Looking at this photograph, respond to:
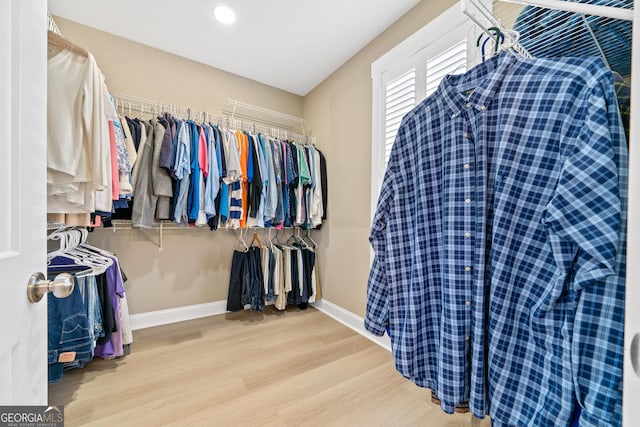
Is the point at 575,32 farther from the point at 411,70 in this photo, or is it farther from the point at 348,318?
the point at 348,318

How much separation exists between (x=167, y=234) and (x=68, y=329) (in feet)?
3.64

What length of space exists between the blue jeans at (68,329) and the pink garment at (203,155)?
3.62 feet

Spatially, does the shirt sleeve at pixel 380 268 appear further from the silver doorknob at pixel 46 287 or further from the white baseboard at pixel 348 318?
the white baseboard at pixel 348 318

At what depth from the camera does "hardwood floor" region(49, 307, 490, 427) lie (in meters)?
1.26

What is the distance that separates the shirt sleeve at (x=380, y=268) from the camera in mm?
941

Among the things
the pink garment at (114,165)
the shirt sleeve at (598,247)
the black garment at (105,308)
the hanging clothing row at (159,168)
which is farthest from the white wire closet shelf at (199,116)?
the shirt sleeve at (598,247)

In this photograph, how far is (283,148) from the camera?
2.48m

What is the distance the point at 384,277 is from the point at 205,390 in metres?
1.31

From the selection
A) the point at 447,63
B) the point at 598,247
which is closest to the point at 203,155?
the point at 447,63

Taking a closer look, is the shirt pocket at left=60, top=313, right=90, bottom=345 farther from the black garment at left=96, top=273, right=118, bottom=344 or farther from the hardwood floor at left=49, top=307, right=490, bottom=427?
the hardwood floor at left=49, top=307, right=490, bottom=427

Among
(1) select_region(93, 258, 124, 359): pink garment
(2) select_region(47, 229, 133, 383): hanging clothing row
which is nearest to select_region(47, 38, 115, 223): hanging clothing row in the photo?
(2) select_region(47, 229, 133, 383): hanging clothing row

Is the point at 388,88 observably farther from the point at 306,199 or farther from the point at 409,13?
the point at 306,199

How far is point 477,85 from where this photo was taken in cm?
78

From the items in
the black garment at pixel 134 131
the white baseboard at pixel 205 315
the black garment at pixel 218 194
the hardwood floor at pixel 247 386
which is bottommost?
the hardwood floor at pixel 247 386
